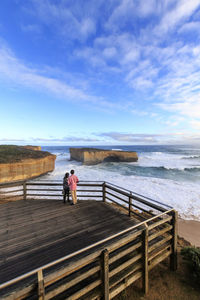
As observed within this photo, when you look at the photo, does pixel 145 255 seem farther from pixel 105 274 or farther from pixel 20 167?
pixel 20 167

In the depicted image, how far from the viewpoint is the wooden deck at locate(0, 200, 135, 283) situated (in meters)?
3.57

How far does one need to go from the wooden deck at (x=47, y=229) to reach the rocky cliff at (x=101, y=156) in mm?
30971

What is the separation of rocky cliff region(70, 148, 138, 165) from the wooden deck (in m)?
31.0

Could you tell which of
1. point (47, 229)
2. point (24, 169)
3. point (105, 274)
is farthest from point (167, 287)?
point (24, 169)

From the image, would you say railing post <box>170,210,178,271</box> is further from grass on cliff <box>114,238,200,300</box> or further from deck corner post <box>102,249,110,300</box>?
deck corner post <box>102,249,110,300</box>

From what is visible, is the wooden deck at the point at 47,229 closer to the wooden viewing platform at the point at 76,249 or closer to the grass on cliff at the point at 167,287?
the wooden viewing platform at the point at 76,249

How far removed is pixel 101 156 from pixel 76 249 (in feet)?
119

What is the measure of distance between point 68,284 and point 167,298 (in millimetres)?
2631

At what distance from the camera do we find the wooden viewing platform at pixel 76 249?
2551 millimetres

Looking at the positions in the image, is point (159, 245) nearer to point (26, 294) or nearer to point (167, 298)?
point (167, 298)

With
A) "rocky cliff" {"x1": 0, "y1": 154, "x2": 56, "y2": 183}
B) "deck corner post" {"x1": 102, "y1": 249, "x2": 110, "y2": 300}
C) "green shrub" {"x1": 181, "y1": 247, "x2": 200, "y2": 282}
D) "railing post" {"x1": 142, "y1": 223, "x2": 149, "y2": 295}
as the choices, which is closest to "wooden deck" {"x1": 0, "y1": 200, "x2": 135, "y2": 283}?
"deck corner post" {"x1": 102, "y1": 249, "x2": 110, "y2": 300}

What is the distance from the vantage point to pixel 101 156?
40125mm

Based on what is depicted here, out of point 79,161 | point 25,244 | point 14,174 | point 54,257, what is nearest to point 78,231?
point 54,257

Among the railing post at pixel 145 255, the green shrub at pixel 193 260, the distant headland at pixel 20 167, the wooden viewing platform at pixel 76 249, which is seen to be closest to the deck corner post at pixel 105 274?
the wooden viewing platform at pixel 76 249
